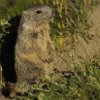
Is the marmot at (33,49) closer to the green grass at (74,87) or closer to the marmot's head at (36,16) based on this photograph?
the marmot's head at (36,16)

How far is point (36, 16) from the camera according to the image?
206 inches

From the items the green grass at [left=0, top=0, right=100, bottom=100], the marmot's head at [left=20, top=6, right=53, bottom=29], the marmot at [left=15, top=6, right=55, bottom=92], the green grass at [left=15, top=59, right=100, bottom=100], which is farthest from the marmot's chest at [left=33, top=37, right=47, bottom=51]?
the green grass at [left=15, top=59, right=100, bottom=100]

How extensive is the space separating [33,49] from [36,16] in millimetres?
399

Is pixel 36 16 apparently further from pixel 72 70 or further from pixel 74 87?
pixel 74 87

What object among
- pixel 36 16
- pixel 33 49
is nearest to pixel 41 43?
pixel 33 49

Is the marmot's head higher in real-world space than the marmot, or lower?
higher

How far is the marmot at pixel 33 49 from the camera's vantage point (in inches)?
201

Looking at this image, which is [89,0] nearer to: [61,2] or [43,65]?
[61,2]

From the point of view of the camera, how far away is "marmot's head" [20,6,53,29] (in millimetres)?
5191

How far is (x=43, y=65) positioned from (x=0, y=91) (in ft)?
1.97

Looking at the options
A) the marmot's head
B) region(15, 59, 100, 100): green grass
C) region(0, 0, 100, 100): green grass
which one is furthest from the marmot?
region(15, 59, 100, 100): green grass

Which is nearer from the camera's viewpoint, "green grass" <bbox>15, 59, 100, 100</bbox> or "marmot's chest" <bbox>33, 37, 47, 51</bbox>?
"green grass" <bbox>15, 59, 100, 100</bbox>

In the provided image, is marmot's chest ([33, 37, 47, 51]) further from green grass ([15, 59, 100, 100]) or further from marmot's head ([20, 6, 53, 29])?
green grass ([15, 59, 100, 100])

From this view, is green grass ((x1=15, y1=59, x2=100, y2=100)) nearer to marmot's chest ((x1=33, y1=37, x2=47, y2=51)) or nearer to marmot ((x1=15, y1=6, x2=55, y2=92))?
marmot ((x1=15, y1=6, x2=55, y2=92))
